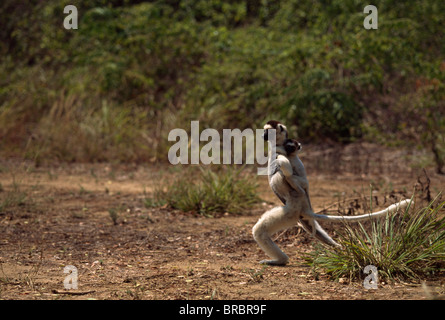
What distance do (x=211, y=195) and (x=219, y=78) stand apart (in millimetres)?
5968

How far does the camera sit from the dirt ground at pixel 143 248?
412 cm

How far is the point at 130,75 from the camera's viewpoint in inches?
521

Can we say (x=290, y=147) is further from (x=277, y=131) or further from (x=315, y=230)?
(x=315, y=230)

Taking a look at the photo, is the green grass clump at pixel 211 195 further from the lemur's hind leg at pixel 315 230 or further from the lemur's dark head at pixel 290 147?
the lemur's dark head at pixel 290 147

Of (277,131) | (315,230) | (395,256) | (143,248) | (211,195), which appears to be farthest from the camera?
(211,195)

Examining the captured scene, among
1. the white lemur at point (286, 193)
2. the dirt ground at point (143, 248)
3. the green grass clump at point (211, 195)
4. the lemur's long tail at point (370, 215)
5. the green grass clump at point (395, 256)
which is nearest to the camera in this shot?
the dirt ground at point (143, 248)

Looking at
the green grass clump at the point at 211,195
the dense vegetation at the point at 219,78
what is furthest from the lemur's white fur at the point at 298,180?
the dense vegetation at the point at 219,78

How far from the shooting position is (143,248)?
561 centimetres

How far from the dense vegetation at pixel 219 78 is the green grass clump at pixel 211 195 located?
3.08 meters

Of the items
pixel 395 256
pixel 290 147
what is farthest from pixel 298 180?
pixel 395 256

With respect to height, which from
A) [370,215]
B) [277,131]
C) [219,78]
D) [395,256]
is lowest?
[395,256]

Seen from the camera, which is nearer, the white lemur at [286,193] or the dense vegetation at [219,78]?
the white lemur at [286,193]

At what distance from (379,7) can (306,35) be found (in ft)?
5.62

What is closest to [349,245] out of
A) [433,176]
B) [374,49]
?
[433,176]
